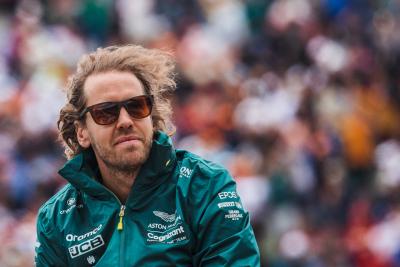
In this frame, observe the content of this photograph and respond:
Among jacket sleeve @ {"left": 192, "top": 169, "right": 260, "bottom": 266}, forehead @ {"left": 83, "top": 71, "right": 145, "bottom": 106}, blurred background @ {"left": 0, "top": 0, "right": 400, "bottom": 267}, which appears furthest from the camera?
blurred background @ {"left": 0, "top": 0, "right": 400, "bottom": 267}

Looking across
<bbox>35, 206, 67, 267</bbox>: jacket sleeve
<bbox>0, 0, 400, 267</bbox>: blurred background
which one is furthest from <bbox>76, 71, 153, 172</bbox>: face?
<bbox>0, 0, 400, 267</bbox>: blurred background

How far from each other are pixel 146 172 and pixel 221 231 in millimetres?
404

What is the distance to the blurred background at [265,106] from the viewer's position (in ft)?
32.8

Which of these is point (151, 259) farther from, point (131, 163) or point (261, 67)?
point (261, 67)

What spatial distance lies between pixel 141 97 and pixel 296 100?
6.62m

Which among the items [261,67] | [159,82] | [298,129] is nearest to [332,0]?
[261,67]

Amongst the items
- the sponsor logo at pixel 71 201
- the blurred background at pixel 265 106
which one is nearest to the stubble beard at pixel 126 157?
the sponsor logo at pixel 71 201

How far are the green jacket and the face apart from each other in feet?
0.21

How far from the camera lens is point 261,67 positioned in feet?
39.4

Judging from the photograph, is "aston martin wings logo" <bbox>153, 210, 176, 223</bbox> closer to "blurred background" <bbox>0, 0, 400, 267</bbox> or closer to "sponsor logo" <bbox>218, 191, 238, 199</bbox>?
"sponsor logo" <bbox>218, 191, 238, 199</bbox>

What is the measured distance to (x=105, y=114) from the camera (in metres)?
4.65

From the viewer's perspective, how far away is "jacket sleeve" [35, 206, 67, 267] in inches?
185

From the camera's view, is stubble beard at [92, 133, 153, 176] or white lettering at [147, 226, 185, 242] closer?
white lettering at [147, 226, 185, 242]

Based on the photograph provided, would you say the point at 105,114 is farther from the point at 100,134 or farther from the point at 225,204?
the point at 225,204
